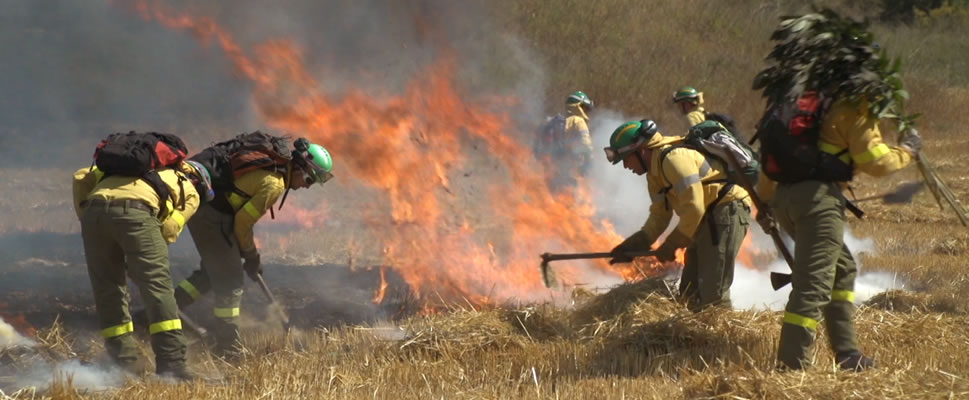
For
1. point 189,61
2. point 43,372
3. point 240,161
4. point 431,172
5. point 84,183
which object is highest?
point 189,61

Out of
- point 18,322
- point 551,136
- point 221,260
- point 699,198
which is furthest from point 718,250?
point 551,136

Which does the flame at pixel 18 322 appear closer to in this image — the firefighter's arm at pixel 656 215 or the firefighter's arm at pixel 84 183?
the firefighter's arm at pixel 84 183

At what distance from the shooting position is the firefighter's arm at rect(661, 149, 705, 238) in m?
6.20

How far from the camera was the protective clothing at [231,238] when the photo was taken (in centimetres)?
682

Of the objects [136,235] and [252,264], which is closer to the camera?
[136,235]

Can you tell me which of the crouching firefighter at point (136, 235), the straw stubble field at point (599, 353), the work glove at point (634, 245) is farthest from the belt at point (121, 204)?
the work glove at point (634, 245)

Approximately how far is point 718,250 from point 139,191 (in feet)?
11.9

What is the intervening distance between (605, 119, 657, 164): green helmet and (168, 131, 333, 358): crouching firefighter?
2.04 m

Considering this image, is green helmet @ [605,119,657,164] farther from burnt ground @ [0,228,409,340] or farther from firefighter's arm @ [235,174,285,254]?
A: firefighter's arm @ [235,174,285,254]

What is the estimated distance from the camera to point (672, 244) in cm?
652

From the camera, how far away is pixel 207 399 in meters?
4.86

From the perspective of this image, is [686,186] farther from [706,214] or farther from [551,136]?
[551,136]

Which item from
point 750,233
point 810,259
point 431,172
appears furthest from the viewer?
point 750,233

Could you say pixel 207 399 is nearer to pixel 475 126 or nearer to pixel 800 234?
pixel 800 234
